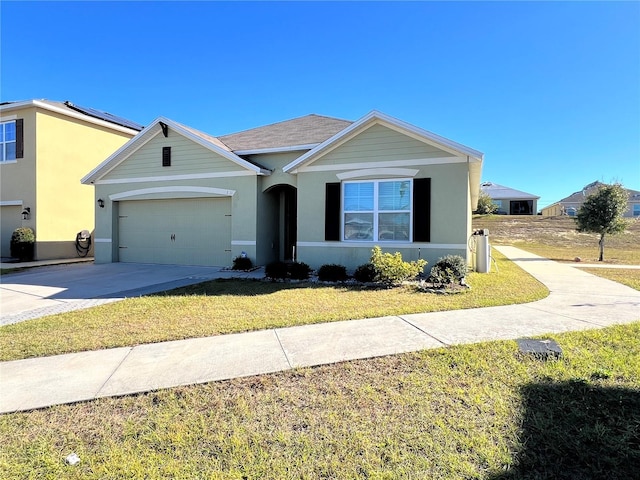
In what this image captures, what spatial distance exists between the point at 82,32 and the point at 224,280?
1191cm

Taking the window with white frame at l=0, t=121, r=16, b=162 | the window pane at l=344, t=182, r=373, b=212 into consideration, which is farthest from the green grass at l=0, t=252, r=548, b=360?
the window with white frame at l=0, t=121, r=16, b=162

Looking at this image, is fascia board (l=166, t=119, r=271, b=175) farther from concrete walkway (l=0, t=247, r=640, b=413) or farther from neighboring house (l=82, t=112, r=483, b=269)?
concrete walkway (l=0, t=247, r=640, b=413)

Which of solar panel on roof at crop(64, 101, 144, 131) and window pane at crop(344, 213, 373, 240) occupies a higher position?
solar panel on roof at crop(64, 101, 144, 131)

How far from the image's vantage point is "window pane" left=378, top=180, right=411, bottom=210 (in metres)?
9.98

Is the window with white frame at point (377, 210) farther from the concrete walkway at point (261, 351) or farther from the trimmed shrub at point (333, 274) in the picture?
the concrete walkway at point (261, 351)

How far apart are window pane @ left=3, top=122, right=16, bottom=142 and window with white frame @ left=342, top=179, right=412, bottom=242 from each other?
16104 mm

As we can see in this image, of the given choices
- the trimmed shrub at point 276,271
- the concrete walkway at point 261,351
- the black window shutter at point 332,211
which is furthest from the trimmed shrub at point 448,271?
the trimmed shrub at point 276,271

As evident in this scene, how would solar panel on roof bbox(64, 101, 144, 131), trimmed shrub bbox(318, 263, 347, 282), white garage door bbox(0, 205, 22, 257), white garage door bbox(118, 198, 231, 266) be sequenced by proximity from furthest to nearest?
1. solar panel on roof bbox(64, 101, 144, 131)
2. white garage door bbox(0, 205, 22, 257)
3. white garage door bbox(118, 198, 231, 266)
4. trimmed shrub bbox(318, 263, 347, 282)

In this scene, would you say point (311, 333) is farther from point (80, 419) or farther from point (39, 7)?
point (39, 7)

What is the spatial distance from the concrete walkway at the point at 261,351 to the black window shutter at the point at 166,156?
32.5 ft

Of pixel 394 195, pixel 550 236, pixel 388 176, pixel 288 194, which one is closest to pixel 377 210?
pixel 394 195

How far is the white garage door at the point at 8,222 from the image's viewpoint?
15914 mm

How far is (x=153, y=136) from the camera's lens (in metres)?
13.0

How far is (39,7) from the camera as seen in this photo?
12.0 metres
